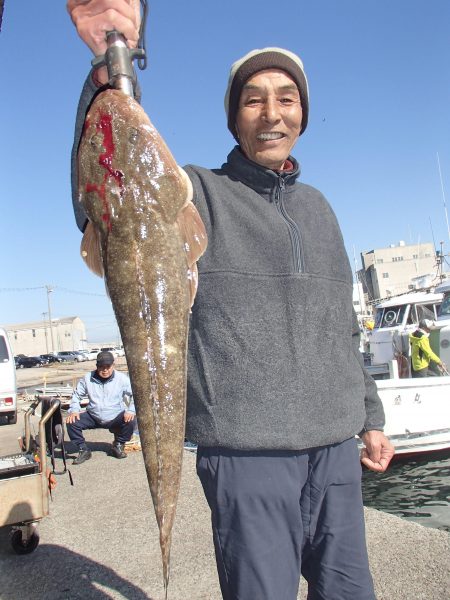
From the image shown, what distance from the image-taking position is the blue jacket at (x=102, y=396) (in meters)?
9.30

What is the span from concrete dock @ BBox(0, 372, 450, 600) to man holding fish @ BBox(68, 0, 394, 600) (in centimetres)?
208

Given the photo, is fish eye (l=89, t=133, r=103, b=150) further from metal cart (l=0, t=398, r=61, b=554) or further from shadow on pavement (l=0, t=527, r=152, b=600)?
metal cart (l=0, t=398, r=61, b=554)

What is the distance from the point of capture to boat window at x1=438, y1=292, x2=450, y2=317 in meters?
15.5

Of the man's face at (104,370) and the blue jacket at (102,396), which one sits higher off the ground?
the man's face at (104,370)

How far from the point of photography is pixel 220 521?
188cm

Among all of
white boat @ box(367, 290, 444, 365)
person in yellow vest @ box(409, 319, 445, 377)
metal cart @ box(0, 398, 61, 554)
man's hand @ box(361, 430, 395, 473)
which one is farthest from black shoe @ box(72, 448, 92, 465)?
white boat @ box(367, 290, 444, 365)

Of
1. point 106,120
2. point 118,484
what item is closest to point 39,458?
point 118,484

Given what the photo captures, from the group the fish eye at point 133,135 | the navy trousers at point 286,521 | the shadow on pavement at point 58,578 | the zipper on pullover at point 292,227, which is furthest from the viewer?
the shadow on pavement at point 58,578

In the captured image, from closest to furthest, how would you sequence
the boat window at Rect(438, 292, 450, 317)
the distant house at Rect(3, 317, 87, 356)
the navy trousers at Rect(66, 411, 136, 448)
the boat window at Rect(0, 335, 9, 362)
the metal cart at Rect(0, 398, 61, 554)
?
the metal cart at Rect(0, 398, 61, 554)
the navy trousers at Rect(66, 411, 136, 448)
the boat window at Rect(438, 292, 450, 317)
the boat window at Rect(0, 335, 9, 362)
the distant house at Rect(3, 317, 87, 356)

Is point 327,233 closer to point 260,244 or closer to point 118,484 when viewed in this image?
point 260,244

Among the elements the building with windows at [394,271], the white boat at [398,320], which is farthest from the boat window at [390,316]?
the building with windows at [394,271]

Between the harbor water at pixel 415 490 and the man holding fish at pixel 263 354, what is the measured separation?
6.94 m

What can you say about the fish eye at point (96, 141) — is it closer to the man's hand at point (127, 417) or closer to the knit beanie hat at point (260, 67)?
the knit beanie hat at point (260, 67)

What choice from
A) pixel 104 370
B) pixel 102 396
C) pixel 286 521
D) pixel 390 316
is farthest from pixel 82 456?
pixel 390 316
